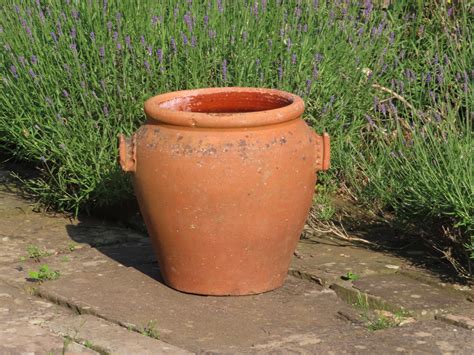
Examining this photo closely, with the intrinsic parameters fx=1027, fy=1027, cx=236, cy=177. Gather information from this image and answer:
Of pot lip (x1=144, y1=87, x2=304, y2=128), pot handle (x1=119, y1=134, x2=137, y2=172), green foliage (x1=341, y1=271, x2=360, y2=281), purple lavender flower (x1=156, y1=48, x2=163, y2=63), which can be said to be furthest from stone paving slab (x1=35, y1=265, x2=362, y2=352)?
purple lavender flower (x1=156, y1=48, x2=163, y2=63)

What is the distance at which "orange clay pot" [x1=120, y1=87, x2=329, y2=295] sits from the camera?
13.2 ft

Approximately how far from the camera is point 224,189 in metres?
4.01

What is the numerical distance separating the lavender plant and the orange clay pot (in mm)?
663

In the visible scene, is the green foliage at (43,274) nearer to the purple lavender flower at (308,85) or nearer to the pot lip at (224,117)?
the pot lip at (224,117)

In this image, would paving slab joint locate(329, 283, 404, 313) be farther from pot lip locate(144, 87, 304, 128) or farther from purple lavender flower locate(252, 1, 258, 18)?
purple lavender flower locate(252, 1, 258, 18)

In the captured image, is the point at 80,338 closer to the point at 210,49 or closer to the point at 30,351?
the point at 30,351

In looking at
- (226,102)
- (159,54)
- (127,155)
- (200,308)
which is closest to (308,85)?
(226,102)

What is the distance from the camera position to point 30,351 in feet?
11.7

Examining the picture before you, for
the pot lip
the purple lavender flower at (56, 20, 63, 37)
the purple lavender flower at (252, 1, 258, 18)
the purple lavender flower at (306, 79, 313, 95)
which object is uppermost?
the purple lavender flower at (252, 1, 258, 18)

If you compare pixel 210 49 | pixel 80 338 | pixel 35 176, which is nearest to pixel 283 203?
pixel 80 338

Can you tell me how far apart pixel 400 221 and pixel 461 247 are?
0.35 meters

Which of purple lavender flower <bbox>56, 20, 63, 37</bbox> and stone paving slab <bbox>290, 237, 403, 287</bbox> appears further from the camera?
purple lavender flower <bbox>56, 20, 63, 37</bbox>

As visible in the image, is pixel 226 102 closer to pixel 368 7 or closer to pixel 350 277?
pixel 350 277

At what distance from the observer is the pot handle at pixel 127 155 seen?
4.18 metres
